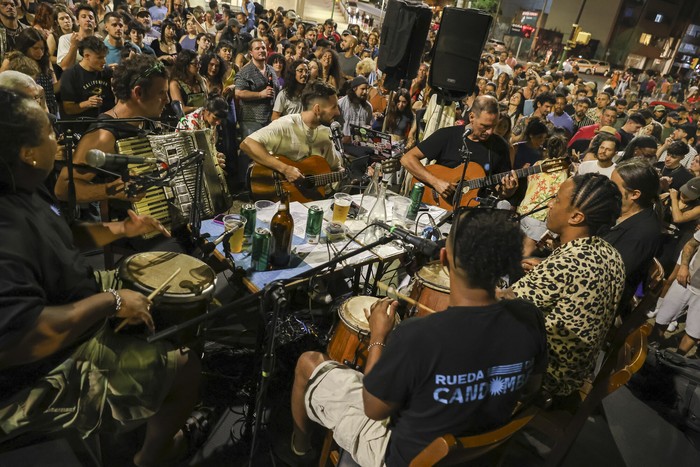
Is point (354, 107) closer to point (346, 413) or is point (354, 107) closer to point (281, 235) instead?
point (281, 235)

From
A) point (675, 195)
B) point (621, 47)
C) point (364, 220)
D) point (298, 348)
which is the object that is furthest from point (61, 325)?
point (621, 47)

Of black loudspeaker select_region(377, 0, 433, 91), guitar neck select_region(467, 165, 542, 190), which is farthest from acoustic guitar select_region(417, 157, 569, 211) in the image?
black loudspeaker select_region(377, 0, 433, 91)

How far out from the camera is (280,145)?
441 centimetres

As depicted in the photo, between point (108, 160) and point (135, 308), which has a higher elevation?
point (108, 160)

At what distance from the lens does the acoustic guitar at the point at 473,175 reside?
4.71 metres

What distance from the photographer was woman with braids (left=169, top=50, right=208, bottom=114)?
227 inches

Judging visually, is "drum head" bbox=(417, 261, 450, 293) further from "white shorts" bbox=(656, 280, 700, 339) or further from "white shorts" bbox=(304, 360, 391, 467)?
"white shorts" bbox=(656, 280, 700, 339)

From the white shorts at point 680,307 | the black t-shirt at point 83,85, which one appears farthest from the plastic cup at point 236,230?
the white shorts at point 680,307

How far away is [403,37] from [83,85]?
157 inches

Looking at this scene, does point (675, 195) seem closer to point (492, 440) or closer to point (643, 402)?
point (643, 402)

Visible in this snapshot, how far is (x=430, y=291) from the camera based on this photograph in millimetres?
2852

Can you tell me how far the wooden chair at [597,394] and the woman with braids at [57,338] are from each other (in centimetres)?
204

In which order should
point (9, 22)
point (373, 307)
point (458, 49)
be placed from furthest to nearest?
point (9, 22), point (458, 49), point (373, 307)

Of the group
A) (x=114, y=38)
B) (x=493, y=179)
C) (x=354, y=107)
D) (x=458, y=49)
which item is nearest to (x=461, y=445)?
(x=493, y=179)
